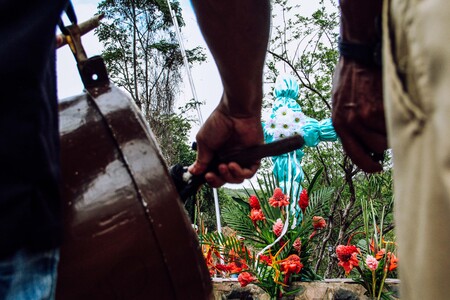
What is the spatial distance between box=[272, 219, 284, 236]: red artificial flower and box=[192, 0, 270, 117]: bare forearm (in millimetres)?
3038

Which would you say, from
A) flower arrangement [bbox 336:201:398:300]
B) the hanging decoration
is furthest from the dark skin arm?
the hanging decoration

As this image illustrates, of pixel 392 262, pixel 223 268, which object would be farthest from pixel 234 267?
pixel 392 262

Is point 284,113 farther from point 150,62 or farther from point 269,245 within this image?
point 150,62

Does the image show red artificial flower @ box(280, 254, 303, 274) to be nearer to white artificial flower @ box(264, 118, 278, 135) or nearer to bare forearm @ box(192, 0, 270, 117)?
white artificial flower @ box(264, 118, 278, 135)

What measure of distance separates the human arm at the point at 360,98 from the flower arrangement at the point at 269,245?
311 centimetres

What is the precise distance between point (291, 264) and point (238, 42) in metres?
3.15

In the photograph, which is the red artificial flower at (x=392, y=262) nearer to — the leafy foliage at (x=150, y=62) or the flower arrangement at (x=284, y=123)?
the flower arrangement at (x=284, y=123)

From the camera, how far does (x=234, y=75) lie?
110cm

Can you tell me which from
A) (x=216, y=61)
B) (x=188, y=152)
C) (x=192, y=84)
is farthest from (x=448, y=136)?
(x=188, y=152)

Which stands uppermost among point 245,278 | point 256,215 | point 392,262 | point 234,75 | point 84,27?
point 84,27

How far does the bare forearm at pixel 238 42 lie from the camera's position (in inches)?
42.3

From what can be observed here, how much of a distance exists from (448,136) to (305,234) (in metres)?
4.05

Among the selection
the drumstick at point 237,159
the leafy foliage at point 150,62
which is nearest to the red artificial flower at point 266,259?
the drumstick at point 237,159

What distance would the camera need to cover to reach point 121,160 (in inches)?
28.8
